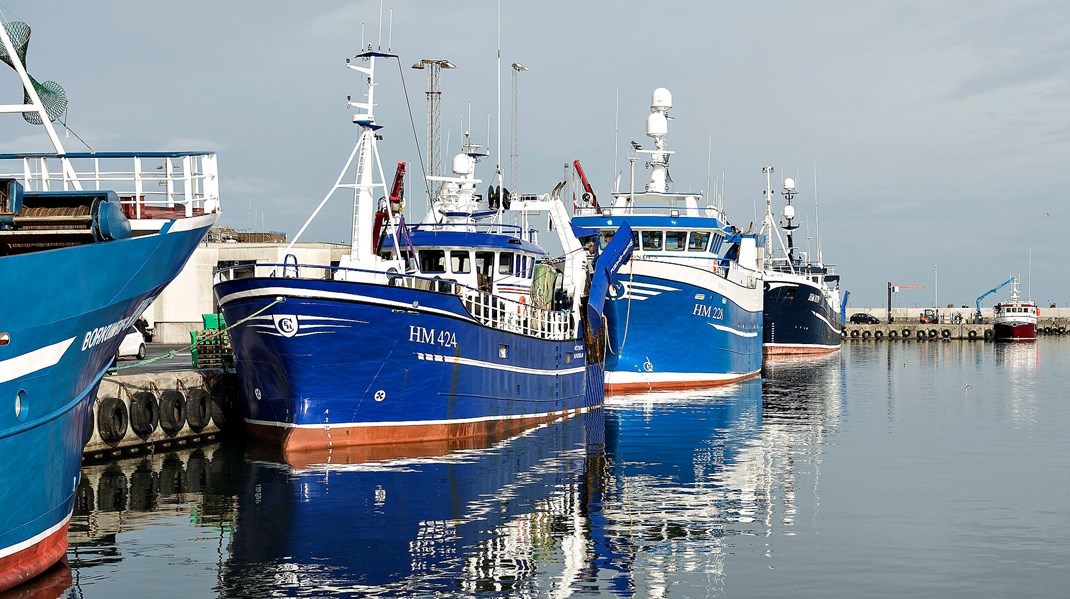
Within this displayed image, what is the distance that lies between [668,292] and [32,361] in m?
32.8

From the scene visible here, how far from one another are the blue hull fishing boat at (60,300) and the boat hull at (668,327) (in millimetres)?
26346

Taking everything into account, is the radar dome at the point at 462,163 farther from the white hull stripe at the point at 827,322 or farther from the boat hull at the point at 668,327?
the white hull stripe at the point at 827,322

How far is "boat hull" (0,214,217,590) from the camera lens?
12.5 meters

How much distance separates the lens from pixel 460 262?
105 feet

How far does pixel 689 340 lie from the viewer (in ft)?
Result: 151

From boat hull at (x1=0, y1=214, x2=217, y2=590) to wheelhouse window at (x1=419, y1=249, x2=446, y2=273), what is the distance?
1627 cm

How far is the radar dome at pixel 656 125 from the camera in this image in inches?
2044

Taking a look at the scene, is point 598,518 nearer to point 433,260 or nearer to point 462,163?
point 433,260

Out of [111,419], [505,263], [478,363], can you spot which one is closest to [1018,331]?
[505,263]

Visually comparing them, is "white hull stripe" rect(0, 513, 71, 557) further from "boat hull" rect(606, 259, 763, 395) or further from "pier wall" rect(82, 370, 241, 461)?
"boat hull" rect(606, 259, 763, 395)

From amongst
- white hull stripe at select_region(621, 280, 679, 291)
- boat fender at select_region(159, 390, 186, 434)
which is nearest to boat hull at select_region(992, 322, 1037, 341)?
white hull stripe at select_region(621, 280, 679, 291)

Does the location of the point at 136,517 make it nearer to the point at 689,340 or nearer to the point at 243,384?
the point at 243,384

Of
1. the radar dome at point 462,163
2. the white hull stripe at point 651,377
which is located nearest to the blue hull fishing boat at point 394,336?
the radar dome at point 462,163

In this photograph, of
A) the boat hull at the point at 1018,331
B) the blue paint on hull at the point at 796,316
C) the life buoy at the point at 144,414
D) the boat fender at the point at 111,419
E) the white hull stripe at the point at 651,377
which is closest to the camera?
the boat fender at the point at 111,419
